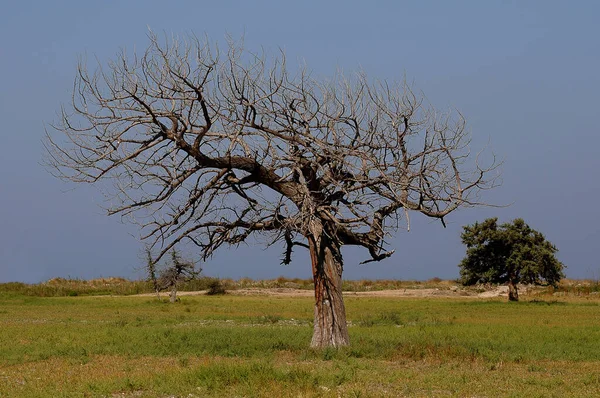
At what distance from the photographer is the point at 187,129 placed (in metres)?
22.3

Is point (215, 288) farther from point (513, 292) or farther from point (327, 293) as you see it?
point (327, 293)

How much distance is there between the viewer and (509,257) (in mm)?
57656

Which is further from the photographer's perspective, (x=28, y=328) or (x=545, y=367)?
(x=28, y=328)

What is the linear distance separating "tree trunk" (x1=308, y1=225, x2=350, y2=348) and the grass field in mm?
678

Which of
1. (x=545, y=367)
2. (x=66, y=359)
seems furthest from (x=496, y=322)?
(x=66, y=359)

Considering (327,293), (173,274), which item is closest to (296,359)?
(327,293)

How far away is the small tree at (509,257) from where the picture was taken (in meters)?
56.8

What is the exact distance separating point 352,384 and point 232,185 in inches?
322

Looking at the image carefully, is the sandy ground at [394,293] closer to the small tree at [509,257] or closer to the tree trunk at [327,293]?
the small tree at [509,257]

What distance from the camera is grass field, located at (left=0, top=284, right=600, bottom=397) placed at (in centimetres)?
1645

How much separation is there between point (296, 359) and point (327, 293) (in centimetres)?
215

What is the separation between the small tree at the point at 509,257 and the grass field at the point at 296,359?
1588 cm

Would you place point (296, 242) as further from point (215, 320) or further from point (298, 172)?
point (215, 320)

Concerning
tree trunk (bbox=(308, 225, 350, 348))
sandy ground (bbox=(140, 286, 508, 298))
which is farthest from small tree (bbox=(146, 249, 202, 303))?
tree trunk (bbox=(308, 225, 350, 348))
